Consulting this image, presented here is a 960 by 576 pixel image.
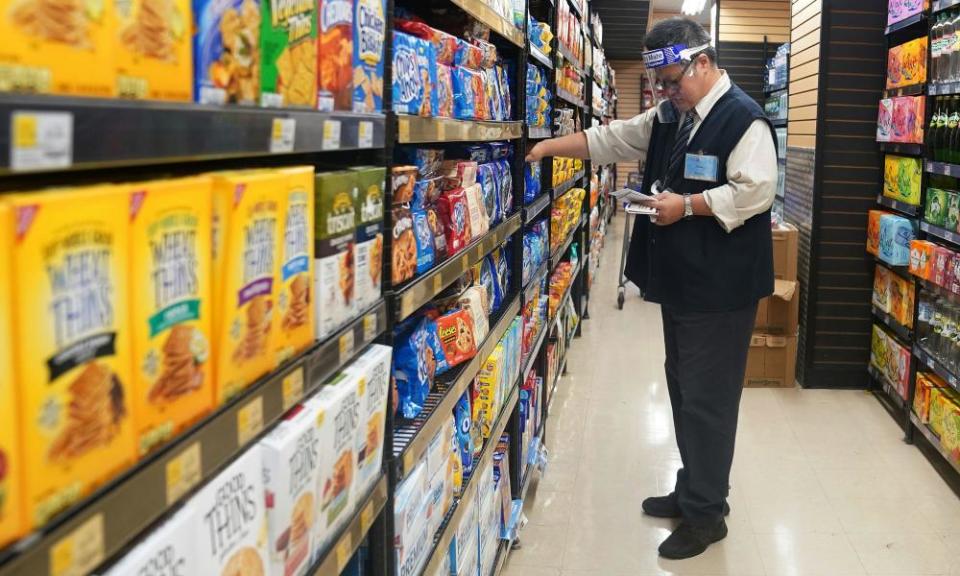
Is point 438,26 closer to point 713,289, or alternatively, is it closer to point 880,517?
point 713,289

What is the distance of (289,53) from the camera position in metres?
1.22

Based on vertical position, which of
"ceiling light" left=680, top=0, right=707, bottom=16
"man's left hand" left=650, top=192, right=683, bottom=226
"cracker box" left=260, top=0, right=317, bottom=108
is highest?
"ceiling light" left=680, top=0, right=707, bottom=16

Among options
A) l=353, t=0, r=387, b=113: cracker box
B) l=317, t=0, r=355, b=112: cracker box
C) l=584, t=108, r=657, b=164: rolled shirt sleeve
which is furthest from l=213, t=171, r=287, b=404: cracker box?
l=584, t=108, r=657, b=164: rolled shirt sleeve

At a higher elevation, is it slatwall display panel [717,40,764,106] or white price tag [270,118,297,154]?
slatwall display panel [717,40,764,106]

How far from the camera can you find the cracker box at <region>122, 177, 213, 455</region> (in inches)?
34.5

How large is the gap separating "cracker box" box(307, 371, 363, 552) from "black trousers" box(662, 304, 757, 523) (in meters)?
2.04

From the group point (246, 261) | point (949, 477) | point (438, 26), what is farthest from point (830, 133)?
point (246, 261)

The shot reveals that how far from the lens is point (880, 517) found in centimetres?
353

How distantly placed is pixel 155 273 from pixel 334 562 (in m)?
0.69

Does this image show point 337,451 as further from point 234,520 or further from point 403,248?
point 403,248

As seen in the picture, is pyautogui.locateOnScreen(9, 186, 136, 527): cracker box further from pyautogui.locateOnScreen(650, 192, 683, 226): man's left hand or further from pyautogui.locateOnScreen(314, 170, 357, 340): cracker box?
pyautogui.locateOnScreen(650, 192, 683, 226): man's left hand

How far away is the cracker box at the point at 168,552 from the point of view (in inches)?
33.2

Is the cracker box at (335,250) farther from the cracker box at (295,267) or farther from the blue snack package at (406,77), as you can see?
the blue snack package at (406,77)

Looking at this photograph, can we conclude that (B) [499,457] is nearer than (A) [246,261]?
No
